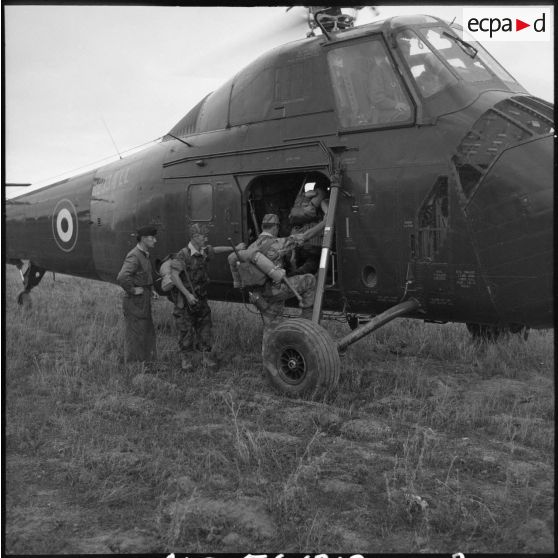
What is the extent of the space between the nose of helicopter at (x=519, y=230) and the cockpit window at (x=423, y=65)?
1061 mm

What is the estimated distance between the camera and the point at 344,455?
4512mm

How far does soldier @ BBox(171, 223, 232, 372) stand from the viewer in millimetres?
7078

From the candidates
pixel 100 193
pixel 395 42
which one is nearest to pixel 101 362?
pixel 100 193

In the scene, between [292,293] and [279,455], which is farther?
[292,293]

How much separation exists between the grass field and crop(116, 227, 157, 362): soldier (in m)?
0.28

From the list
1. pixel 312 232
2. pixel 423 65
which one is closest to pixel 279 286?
pixel 312 232

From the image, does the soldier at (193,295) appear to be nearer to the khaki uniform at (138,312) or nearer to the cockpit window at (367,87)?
the khaki uniform at (138,312)

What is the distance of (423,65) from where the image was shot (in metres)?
5.81

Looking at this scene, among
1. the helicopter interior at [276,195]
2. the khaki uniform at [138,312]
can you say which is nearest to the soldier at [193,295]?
the khaki uniform at [138,312]

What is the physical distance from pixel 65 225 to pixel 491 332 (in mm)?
7166

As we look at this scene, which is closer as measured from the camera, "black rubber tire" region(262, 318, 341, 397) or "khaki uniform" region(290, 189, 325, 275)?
"black rubber tire" region(262, 318, 341, 397)

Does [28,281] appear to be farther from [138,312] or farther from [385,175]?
[385,175]

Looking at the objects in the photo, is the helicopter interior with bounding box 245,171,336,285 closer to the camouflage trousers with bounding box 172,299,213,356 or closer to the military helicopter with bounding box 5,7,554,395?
the military helicopter with bounding box 5,7,554,395

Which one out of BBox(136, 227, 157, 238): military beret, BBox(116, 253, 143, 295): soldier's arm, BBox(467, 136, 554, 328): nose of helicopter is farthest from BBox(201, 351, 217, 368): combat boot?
BBox(467, 136, 554, 328): nose of helicopter
